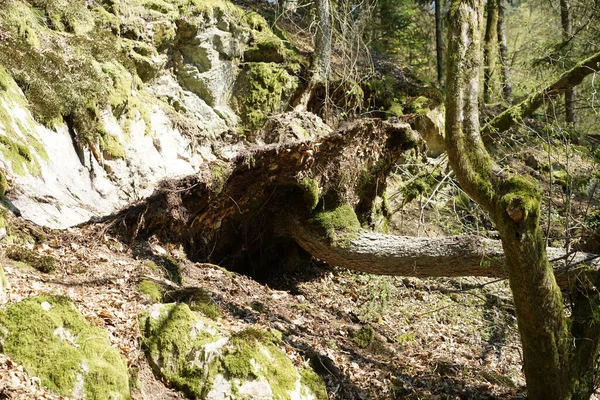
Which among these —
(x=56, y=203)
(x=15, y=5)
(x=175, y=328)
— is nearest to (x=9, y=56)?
(x=15, y=5)

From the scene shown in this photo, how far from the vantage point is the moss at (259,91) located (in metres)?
11.2

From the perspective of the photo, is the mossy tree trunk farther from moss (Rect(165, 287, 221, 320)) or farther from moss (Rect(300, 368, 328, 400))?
moss (Rect(165, 287, 221, 320))

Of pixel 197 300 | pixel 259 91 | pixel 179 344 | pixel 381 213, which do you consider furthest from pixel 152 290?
pixel 259 91

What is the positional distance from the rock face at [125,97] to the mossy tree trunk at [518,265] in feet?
10.6

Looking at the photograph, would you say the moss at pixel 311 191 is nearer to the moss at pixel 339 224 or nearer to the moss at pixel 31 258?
the moss at pixel 339 224

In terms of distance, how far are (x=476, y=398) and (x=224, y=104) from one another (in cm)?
786

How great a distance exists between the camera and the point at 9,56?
659cm

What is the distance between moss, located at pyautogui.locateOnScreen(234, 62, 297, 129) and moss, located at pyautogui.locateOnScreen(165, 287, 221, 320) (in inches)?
249

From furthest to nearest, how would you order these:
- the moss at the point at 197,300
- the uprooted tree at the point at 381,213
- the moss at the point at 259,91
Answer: the moss at the point at 259,91
the moss at the point at 197,300
the uprooted tree at the point at 381,213

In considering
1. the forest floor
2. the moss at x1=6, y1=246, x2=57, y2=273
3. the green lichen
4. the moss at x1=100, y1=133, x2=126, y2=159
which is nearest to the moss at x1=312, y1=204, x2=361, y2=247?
the forest floor

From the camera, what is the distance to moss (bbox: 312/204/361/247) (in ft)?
24.3

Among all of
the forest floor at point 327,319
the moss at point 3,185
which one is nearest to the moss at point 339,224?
the forest floor at point 327,319

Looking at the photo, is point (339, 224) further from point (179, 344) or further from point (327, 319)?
point (179, 344)

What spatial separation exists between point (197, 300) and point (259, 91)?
22.9ft
